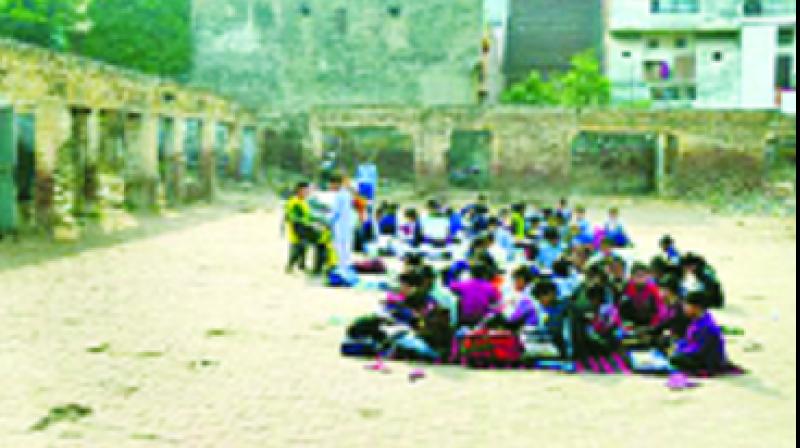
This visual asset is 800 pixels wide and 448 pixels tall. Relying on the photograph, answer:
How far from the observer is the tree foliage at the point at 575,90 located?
3962 cm

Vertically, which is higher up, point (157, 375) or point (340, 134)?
point (340, 134)

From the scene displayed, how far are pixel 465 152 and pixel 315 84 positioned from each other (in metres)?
7.84

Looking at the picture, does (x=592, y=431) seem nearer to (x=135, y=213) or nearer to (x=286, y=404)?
(x=286, y=404)

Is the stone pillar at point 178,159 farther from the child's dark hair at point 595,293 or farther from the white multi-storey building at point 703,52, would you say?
the white multi-storey building at point 703,52

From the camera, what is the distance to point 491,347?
30.0ft

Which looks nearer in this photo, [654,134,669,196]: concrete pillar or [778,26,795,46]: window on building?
[654,134,669,196]: concrete pillar

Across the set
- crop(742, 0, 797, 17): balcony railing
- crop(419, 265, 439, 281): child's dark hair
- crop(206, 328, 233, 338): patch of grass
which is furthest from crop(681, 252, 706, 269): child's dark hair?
crop(742, 0, 797, 17): balcony railing

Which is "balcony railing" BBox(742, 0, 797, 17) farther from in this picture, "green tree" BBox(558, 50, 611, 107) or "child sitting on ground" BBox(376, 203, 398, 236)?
"child sitting on ground" BBox(376, 203, 398, 236)

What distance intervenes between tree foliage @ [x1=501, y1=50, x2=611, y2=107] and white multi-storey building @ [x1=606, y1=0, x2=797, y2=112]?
8.14 ft

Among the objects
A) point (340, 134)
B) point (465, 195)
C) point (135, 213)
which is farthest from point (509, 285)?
point (340, 134)

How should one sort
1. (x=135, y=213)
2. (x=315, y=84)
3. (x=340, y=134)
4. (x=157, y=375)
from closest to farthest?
(x=157, y=375) → (x=135, y=213) → (x=340, y=134) → (x=315, y=84)

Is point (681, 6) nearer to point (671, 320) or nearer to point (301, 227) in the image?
point (301, 227)

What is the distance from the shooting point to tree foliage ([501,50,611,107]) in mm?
39625

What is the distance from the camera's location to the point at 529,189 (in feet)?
112
